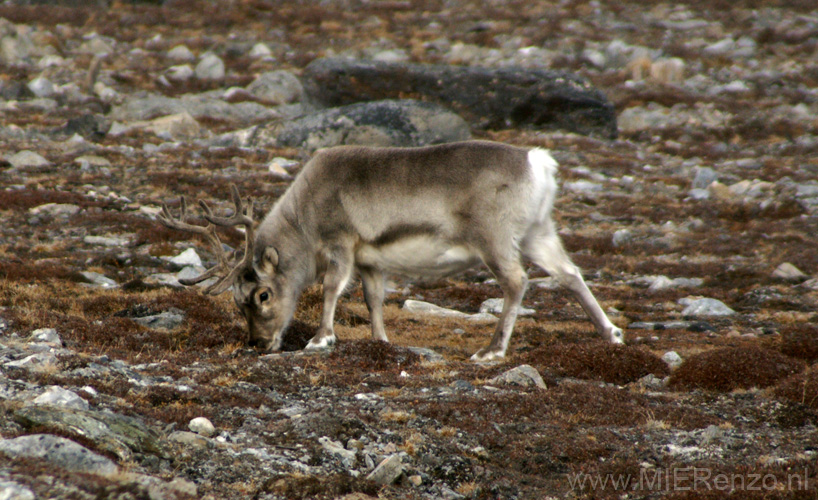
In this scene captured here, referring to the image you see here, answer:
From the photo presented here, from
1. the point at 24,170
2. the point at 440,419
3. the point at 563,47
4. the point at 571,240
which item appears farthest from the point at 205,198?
the point at 563,47

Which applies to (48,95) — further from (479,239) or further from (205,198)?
(479,239)

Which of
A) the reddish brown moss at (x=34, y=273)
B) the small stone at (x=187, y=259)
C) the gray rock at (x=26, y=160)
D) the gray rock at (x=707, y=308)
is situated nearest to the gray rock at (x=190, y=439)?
the reddish brown moss at (x=34, y=273)

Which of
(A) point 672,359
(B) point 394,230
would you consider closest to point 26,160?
(B) point 394,230

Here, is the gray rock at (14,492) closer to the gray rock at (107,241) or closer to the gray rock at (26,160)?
the gray rock at (107,241)

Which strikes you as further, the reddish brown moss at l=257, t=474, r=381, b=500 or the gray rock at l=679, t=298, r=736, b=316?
the gray rock at l=679, t=298, r=736, b=316

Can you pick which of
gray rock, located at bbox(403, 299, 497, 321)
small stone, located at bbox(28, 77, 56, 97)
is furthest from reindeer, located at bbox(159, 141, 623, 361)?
small stone, located at bbox(28, 77, 56, 97)

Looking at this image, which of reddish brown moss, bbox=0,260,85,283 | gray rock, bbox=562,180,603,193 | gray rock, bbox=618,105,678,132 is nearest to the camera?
reddish brown moss, bbox=0,260,85,283

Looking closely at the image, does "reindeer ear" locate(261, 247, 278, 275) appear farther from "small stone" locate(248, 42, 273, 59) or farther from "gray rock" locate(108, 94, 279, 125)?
"small stone" locate(248, 42, 273, 59)

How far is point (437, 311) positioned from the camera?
585 inches

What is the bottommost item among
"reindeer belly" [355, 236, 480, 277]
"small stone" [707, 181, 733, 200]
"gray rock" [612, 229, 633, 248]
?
"small stone" [707, 181, 733, 200]

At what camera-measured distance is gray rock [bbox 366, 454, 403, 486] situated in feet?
20.8

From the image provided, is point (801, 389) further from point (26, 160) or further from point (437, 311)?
point (26, 160)

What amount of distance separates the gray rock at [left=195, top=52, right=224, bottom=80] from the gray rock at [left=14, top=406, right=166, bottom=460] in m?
34.4

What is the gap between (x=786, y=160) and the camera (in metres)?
28.5
